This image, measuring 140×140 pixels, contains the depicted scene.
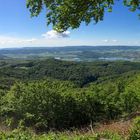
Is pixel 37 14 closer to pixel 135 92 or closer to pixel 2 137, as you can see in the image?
pixel 2 137

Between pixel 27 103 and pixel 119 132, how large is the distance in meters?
28.9

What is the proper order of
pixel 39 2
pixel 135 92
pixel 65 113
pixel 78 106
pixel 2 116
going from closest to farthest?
pixel 39 2 → pixel 2 116 → pixel 65 113 → pixel 78 106 → pixel 135 92

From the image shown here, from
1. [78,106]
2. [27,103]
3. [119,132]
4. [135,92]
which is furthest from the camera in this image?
[135,92]

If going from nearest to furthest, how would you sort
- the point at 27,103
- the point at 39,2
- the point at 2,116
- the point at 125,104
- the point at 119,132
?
1. the point at 119,132
2. the point at 39,2
3. the point at 2,116
4. the point at 27,103
5. the point at 125,104

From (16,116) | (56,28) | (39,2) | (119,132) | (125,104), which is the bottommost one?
(125,104)

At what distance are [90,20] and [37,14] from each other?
9.55ft

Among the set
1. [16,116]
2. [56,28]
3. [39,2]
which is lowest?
[16,116]

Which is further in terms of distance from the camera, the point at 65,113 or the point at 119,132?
the point at 65,113

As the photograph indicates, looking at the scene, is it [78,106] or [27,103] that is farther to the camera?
[78,106]

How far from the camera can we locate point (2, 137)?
10.1 m

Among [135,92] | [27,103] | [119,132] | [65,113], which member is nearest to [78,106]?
[65,113]

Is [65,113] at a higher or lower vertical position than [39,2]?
lower

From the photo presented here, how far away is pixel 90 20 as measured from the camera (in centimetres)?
1791

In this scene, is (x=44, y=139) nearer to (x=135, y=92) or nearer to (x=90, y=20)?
(x=90, y=20)
